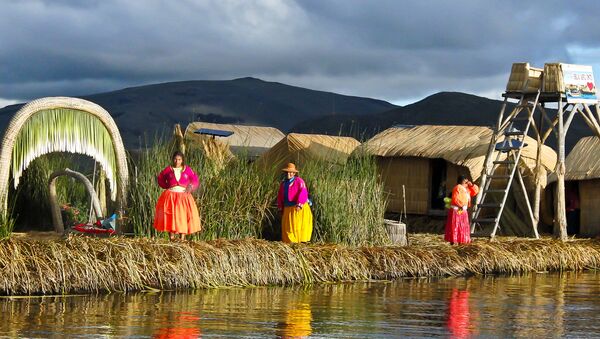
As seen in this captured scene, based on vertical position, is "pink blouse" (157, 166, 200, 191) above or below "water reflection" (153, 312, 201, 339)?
above

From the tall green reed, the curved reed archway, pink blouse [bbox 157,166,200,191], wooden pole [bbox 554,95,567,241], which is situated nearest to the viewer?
pink blouse [bbox 157,166,200,191]

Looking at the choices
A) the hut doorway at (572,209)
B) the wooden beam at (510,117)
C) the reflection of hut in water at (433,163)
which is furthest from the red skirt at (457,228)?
the hut doorway at (572,209)

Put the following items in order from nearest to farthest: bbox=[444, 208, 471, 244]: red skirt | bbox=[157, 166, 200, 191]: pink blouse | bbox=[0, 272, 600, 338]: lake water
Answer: bbox=[0, 272, 600, 338]: lake water, bbox=[157, 166, 200, 191]: pink blouse, bbox=[444, 208, 471, 244]: red skirt

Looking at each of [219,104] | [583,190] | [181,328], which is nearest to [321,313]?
[181,328]

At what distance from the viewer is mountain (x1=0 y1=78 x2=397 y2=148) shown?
209ft

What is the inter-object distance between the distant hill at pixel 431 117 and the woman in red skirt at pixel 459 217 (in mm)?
39442

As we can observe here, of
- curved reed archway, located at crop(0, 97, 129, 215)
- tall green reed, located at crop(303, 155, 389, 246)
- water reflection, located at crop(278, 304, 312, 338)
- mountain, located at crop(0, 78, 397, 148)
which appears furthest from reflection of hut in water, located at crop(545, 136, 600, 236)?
mountain, located at crop(0, 78, 397, 148)

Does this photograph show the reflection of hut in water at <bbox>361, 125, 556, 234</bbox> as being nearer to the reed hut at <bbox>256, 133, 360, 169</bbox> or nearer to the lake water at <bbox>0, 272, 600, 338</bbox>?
the reed hut at <bbox>256, 133, 360, 169</bbox>

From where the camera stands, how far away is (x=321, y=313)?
1216cm

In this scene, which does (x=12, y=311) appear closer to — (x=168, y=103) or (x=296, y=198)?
(x=296, y=198)

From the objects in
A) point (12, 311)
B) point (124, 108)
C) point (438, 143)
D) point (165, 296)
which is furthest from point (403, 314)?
point (124, 108)

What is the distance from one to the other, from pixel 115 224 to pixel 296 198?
2422 millimetres

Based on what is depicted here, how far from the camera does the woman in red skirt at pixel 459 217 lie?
1855 centimetres

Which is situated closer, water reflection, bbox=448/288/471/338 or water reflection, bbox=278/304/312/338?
water reflection, bbox=278/304/312/338
